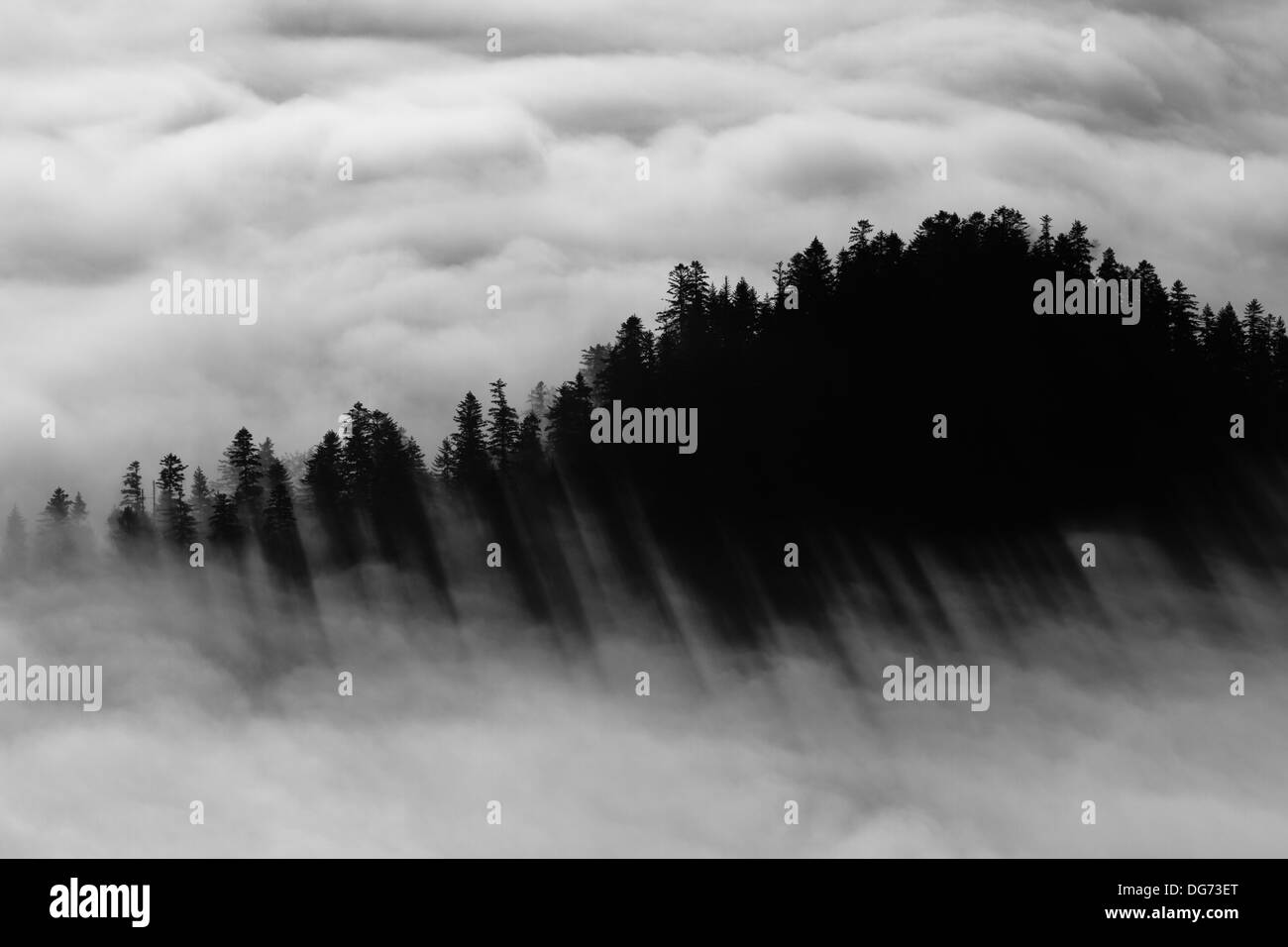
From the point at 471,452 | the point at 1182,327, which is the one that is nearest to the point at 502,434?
the point at 471,452

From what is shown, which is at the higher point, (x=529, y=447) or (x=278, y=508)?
(x=529, y=447)

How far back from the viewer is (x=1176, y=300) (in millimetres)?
172750

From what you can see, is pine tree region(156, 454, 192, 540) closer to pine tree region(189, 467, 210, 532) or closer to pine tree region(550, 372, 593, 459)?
pine tree region(189, 467, 210, 532)

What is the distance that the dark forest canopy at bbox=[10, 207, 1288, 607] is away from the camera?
165500mm

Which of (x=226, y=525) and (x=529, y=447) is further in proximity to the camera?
(x=529, y=447)

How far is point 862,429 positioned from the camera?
16862 cm

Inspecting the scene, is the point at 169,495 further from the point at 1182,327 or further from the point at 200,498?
the point at 1182,327

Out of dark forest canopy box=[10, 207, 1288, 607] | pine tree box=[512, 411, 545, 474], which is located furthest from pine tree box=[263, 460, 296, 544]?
pine tree box=[512, 411, 545, 474]

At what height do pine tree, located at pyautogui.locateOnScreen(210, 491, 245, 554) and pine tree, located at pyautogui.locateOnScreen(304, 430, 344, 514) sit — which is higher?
pine tree, located at pyautogui.locateOnScreen(304, 430, 344, 514)

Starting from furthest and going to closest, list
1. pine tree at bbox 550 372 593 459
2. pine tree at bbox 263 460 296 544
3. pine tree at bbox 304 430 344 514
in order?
1. pine tree at bbox 263 460 296 544
2. pine tree at bbox 304 430 344 514
3. pine tree at bbox 550 372 593 459

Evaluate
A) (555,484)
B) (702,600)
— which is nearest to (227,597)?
(555,484)

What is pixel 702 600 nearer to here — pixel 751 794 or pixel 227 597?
pixel 751 794

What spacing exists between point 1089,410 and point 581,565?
67.2 m

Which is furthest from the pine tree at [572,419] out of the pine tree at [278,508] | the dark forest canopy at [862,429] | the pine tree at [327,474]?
the pine tree at [278,508]
